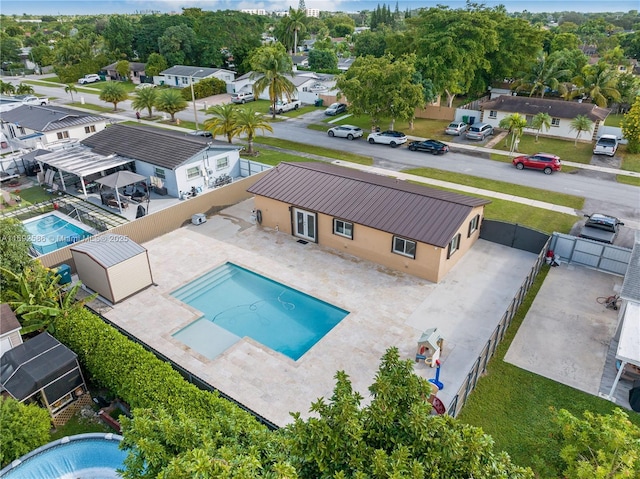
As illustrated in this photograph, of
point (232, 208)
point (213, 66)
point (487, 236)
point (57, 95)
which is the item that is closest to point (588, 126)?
point (487, 236)

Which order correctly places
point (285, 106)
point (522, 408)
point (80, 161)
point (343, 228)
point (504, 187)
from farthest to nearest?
point (285, 106) < point (504, 187) < point (80, 161) < point (343, 228) < point (522, 408)

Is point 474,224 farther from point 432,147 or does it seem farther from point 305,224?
point 432,147

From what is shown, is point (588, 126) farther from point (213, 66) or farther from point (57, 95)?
point (57, 95)

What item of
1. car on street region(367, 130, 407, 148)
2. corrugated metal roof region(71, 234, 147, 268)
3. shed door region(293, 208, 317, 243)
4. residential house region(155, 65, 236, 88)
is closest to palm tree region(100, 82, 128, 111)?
residential house region(155, 65, 236, 88)

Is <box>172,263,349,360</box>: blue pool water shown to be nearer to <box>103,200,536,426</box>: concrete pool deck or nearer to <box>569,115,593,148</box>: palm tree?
<box>103,200,536,426</box>: concrete pool deck

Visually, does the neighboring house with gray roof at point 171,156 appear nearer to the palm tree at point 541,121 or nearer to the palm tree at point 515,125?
the palm tree at point 515,125

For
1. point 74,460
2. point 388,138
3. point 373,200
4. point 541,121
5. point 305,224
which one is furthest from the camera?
point 388,138

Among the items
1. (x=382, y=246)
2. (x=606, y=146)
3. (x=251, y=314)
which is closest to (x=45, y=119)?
(x=251, y=314)
